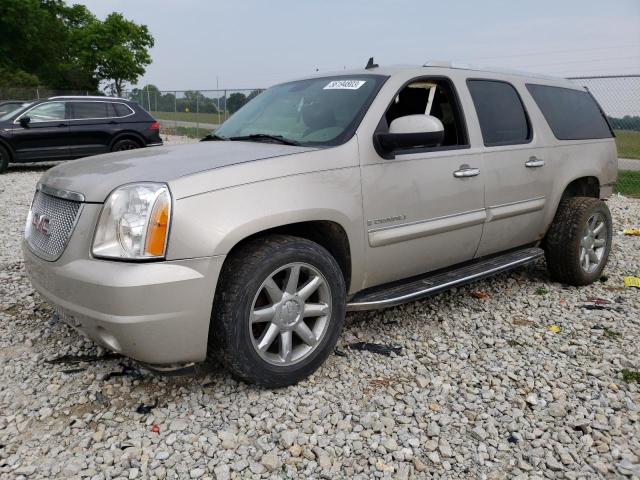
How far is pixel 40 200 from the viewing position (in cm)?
296

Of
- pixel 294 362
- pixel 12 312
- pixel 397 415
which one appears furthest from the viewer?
pixel 12 312

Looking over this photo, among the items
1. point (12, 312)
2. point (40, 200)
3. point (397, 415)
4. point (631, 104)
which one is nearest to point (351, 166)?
point (397, 415)

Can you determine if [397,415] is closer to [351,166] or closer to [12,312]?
[351,166]

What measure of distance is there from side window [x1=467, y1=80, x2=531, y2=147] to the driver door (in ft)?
0.72

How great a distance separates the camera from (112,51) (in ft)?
142

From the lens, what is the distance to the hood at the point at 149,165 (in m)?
2.52

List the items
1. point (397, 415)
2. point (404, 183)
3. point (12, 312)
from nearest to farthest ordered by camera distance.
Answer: point (397, 415) → point (404, 183) → point (12, 312)

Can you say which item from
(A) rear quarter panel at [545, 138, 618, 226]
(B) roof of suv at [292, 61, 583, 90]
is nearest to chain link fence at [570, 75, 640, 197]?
(A) rear quarter panel at [545, 138, 618, 226]

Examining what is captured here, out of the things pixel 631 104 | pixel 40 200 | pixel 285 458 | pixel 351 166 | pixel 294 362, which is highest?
pixel 631 104

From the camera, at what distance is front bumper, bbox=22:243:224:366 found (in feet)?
7.54

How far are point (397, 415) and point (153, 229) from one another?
1486 mm

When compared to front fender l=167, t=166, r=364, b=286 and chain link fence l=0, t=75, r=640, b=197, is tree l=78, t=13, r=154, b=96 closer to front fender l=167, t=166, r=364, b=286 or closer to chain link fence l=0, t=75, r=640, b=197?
chain link fence l=0, t=75, r=640, b=197

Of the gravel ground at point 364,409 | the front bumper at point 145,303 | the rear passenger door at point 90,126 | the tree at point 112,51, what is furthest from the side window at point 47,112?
the tree at point 112,51

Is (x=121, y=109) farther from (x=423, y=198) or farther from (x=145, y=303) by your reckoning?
(x=145, y=303)
